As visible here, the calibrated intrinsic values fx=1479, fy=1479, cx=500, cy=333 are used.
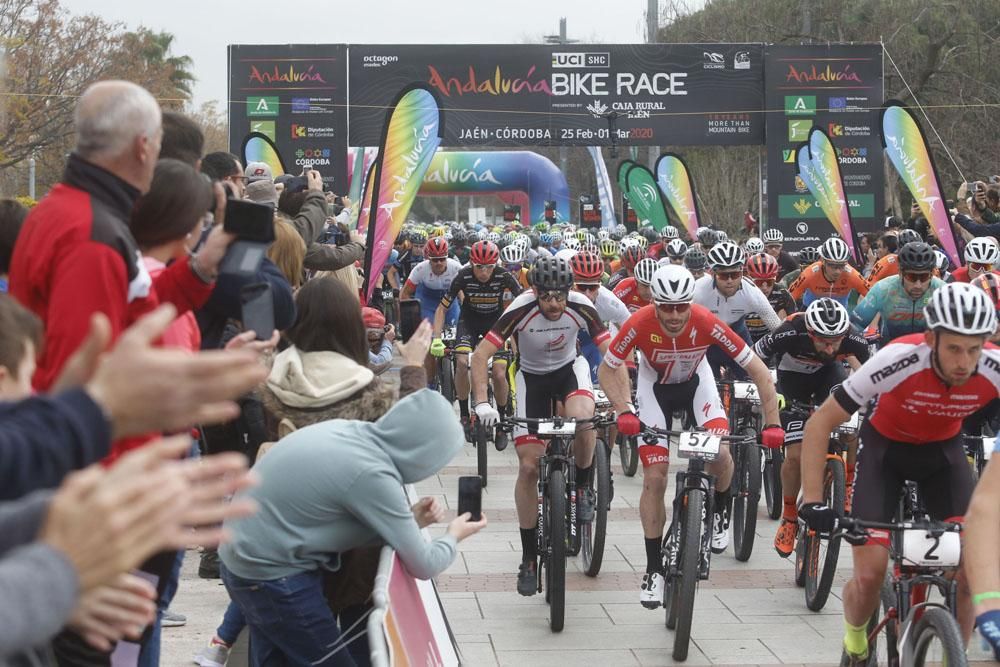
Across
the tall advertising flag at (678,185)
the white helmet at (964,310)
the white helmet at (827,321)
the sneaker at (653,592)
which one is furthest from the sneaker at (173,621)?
the tall advertising flag at (678,185)

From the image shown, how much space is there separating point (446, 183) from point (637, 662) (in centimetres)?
4952

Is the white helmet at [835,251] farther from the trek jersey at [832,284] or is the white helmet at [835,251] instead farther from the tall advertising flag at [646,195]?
the tall advertising flag at [646,195]

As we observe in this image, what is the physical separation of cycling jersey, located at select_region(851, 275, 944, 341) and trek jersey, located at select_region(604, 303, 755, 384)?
8.77 ft

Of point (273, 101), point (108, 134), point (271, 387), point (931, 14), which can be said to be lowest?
point (271, 387)

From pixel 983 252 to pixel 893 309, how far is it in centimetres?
140

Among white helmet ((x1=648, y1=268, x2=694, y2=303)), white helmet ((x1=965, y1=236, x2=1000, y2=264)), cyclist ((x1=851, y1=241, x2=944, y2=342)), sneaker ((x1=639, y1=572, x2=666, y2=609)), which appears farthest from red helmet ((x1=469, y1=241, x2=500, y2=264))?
sneaker ((x1=639, y1=572, x2=666, y2=609))

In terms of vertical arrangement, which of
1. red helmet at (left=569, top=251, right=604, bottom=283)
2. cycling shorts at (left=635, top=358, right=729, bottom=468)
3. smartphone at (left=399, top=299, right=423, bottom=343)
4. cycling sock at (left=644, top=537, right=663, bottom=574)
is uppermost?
red helmet at (left=569, top=251, right=604, bottom=283)

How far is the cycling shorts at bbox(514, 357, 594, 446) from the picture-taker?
30.5 ft

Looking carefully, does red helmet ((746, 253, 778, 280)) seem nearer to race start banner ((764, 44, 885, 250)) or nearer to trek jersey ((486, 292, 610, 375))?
trek jersey ((486, 292, 610, 375))

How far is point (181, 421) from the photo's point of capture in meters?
2.08

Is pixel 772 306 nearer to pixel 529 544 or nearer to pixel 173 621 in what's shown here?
pixel 529 544

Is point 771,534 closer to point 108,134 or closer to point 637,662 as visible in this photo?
point 637,662

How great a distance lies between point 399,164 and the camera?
1352 centimetres

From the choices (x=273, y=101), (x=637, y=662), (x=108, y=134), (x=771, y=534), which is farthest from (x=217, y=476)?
(x=273, y=101)
